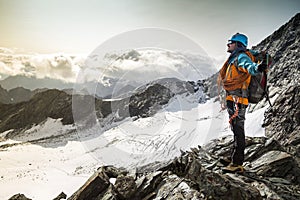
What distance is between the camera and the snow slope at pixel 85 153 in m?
31.0

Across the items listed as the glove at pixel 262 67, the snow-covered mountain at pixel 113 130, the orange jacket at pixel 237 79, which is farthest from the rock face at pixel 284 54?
the glove at pixel 262 67

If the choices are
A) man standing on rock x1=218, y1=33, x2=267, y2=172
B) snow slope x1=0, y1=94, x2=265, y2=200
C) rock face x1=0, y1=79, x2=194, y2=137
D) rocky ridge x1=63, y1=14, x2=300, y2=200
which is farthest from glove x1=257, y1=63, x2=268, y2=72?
rock face x1=0, y1=79, x2=194, y2=137

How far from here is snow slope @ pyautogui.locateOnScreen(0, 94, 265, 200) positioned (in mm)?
31031

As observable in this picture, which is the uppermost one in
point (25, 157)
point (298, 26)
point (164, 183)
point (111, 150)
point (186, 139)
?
point (298, 26)

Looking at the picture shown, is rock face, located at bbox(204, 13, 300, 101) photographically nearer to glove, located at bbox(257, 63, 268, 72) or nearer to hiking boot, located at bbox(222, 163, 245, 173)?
hiking boot, located at bbox(222, 163, 245, 173)

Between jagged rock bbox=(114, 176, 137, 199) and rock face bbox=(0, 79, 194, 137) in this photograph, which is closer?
jagged rock bbox=(114, 176, 137, 199)

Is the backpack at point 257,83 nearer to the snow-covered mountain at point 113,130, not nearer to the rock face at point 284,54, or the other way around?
the snow-covered mountain at point 113,130

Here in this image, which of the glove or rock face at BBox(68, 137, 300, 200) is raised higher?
the glove

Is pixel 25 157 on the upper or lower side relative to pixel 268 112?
lower

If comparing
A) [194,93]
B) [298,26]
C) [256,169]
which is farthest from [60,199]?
[194,93]

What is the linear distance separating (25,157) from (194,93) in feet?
199

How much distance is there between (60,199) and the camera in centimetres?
1709

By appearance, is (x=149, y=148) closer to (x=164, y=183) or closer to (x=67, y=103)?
(x=164, y=183)

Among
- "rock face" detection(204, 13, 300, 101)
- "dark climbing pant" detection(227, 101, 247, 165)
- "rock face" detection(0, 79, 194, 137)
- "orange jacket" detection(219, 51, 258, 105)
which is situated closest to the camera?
"orange jacket" detection(219, 51, 258, 105)
